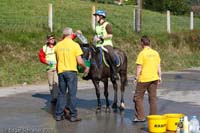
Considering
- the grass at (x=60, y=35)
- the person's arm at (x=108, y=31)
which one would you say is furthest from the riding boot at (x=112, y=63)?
the grass at (x=60, y=35)

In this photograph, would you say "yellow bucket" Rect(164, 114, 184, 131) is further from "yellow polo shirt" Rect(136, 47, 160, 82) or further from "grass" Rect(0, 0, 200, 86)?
"grass" Rect(0, 0, 200, 86)

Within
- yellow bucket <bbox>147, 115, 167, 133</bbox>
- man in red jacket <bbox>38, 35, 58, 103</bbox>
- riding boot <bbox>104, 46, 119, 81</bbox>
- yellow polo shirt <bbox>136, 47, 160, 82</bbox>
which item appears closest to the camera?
yellow bucket <bbox>147, 115, 167, 133</bbox>

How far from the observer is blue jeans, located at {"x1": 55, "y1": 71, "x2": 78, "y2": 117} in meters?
12.6

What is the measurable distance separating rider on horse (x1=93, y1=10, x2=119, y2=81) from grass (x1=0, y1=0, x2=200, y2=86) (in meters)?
6.98

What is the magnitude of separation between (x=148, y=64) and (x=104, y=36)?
6.88 feet

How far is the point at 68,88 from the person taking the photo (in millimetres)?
12680

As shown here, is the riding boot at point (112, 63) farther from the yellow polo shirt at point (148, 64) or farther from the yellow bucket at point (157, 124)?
the yellow bucket at point (157, 124)

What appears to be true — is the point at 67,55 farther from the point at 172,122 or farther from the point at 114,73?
the point at 172,122

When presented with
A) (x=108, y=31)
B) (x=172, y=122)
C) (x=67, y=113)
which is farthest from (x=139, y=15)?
(x=172, y=122)

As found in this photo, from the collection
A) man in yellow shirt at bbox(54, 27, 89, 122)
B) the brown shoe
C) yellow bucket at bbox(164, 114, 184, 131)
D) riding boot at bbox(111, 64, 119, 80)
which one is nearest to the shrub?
riding boot at bbox(111, 64, 119, 80)

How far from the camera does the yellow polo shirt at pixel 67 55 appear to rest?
12.5 meters

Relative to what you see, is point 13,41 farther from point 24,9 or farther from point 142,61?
point 142,61

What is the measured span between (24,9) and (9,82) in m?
13.2

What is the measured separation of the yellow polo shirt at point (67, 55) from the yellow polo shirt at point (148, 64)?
1.40 metres
